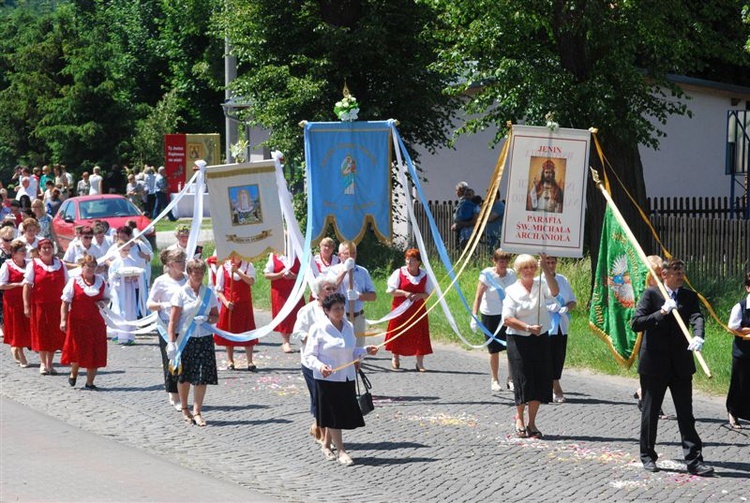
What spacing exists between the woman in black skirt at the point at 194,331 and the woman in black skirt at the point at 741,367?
208 inches

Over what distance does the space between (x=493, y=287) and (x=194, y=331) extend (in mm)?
3702

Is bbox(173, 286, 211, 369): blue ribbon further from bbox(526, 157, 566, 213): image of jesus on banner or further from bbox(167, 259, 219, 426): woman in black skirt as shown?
Answer: bbox(526, 157, 566, 213): image of jesus on banner

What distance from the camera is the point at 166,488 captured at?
385 inches

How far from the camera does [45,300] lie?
15.8 m

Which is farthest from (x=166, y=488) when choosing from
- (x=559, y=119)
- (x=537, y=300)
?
(x=559, y=119)

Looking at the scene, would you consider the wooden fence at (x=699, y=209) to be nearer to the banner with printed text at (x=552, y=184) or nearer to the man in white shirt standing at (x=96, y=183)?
the banner with printed text at (x=552, y=184)

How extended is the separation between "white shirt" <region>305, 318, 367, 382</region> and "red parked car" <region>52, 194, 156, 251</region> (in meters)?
19.8

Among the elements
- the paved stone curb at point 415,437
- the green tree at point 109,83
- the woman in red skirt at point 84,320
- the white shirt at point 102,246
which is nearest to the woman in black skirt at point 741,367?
the paved stone curb at point 415,437

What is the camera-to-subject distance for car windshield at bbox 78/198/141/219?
101 feet

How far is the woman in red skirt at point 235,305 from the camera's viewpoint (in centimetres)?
1574

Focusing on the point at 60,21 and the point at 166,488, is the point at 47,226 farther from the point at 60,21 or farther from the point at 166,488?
the point at 60,21

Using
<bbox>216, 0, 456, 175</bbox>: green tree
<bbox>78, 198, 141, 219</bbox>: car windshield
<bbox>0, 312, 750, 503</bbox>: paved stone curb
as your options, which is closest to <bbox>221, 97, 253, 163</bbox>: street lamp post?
<bbox>216, 0, 456, 175</bbox>: green tree

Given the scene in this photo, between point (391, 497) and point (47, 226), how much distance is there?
48.8 ft

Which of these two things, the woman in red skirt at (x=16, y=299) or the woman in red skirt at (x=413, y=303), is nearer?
the woman in red skirt at (x=413, y=303)
